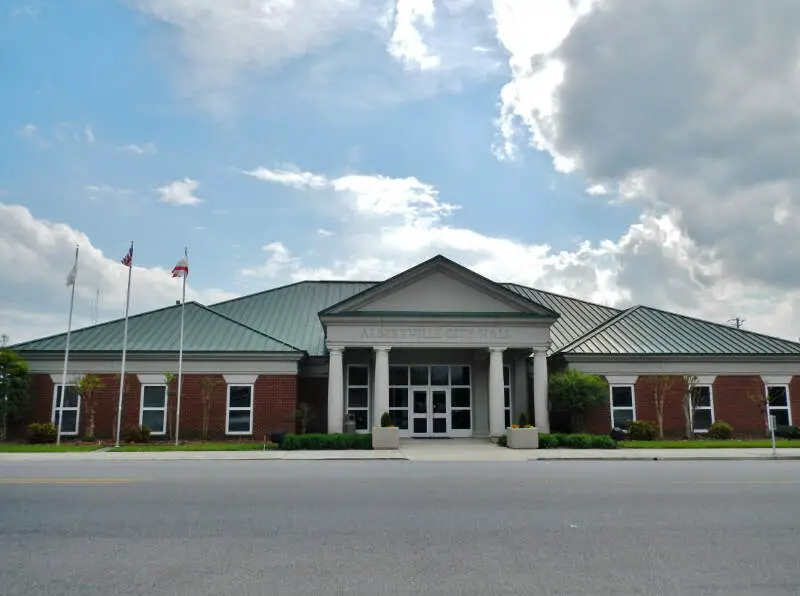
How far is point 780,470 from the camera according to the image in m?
16.1

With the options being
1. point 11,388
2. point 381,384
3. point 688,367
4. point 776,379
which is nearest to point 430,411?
point 381,384

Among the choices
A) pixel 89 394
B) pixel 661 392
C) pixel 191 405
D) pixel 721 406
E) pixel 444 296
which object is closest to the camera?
pixel 89 394

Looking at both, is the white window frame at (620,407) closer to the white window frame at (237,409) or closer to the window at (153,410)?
the white window frame at (237,409)

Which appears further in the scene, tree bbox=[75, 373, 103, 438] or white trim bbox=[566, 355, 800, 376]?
white trim bbox=[566, 355, 800, 376]

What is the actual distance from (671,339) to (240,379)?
18935 millimetres

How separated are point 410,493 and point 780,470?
10003 mm

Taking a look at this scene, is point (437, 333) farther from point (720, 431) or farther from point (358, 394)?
point (720, 431)

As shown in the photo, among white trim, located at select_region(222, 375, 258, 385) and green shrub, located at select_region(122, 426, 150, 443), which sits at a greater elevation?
white trim, located at select_region(222, 375, 258, 385)

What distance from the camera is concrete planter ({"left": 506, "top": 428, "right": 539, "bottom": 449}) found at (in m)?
23.5

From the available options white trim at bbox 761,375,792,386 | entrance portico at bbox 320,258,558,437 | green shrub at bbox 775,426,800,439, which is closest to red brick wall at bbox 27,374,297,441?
entrance portico at bbox 320,258,558,437

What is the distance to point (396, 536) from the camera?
786 centimetres

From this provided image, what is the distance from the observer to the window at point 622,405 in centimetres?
2862

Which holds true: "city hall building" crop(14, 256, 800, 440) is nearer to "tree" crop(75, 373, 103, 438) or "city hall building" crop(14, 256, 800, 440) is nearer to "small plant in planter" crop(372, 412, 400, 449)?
"tree" crop(75, 373, 103, 438)

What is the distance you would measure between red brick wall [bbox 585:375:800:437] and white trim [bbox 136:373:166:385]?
697 inches
